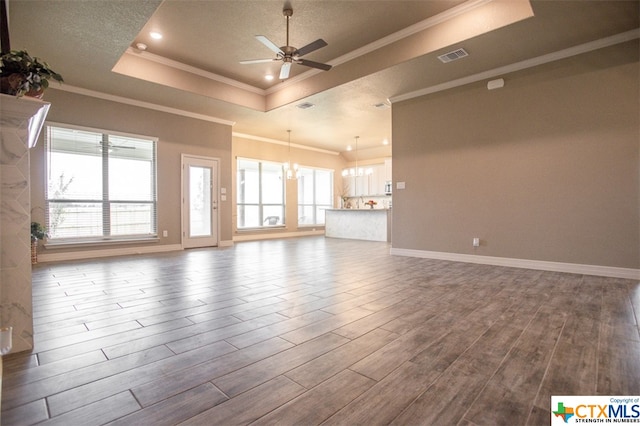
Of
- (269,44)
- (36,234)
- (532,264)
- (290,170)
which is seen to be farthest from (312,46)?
(290,170)

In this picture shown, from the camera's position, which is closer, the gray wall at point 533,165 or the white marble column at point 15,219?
the white marble column at point 15,219

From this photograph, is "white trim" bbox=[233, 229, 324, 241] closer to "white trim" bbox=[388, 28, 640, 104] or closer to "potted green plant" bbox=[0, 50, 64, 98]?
"white trim" bbox=[388, 28, 640, 104]

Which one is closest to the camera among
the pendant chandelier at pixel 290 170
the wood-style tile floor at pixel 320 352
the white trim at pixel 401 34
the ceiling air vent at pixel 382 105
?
the wood-style tile floor at pixel 320 352

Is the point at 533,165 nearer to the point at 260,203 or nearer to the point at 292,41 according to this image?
the point at 292,41

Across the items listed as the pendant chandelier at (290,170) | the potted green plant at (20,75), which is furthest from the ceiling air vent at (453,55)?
the pendant chandelier at (290,170)

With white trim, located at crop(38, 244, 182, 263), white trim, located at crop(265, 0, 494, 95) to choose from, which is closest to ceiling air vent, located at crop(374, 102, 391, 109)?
white trim, located at crop(265, 0, 494, 95)

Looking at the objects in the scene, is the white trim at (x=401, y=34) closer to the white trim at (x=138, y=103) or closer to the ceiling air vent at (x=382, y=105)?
the ceiling air vent at (x=382, y=105)

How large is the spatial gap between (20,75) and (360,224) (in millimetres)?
7487

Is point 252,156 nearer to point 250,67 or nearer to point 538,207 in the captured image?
point 250,67

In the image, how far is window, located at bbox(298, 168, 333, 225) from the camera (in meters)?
10.4

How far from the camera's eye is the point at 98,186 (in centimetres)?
559

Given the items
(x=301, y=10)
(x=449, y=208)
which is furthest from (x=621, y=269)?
(x=301, y=10)

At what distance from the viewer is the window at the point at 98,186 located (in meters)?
5.16

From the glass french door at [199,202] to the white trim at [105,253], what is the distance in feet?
1.34
